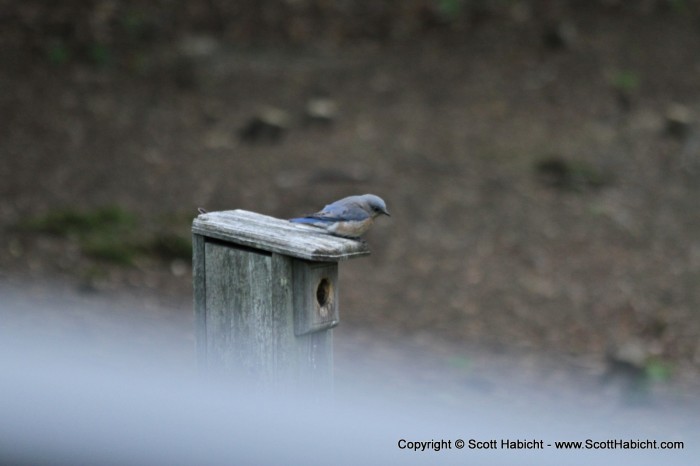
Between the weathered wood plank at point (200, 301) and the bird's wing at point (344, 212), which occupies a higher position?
the bird's wing at point (344, 212)

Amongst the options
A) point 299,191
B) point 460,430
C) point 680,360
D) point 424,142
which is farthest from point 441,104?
point 460,430

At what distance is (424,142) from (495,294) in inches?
89.5

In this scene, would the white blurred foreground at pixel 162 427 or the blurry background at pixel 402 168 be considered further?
the blurry background at pixel 402 168

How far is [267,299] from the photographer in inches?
113

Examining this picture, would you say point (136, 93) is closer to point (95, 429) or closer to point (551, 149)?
point (551, 149)

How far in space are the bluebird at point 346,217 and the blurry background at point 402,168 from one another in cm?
260

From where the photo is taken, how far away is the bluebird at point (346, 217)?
3199 mm

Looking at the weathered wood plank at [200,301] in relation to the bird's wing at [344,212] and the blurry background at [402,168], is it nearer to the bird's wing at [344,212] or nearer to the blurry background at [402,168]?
the bird's wing at [344,212]

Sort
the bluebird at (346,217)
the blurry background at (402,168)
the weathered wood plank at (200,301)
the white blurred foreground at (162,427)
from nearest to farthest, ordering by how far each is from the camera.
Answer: the white blurred foreground at (162,427)
the weathered wood plank at (200,301)
the bluebird at (346,217)
the blurry background at (402,168)

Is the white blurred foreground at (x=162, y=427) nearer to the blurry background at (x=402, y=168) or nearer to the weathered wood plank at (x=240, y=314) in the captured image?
the weathered wood plank at (x=240, y=314)

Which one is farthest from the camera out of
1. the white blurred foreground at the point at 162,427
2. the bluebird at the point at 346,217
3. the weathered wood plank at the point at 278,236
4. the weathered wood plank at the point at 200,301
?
the bluebird at the point at 346,217

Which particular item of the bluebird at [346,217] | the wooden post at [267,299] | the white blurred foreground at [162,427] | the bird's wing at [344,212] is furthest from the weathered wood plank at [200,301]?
the white blurred foreground at [162,427]

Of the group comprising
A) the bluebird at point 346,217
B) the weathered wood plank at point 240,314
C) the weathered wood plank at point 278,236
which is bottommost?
the weathered wood plank at point 240,314

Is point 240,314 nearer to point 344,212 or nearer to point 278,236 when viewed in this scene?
point 278,236
